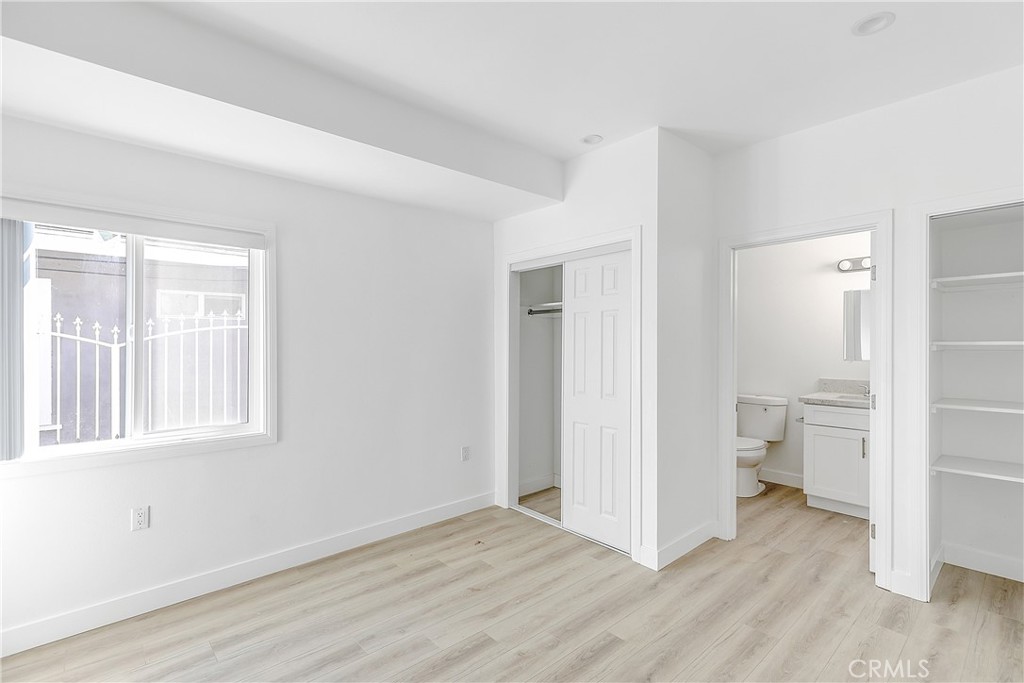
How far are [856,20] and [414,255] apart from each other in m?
2.76

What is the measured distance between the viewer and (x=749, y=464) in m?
4.30

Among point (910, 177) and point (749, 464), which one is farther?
point (749, 464)

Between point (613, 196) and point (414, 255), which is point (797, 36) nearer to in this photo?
point (613, 196)

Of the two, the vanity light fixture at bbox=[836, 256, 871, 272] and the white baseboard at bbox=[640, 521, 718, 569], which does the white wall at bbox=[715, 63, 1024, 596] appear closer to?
the white baseboard at bbox=[640, 521, 718, 569]

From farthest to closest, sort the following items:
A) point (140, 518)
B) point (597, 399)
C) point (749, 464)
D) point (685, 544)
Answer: point (749, 464) < point (597, 399) < point (685, 544) < point (140, 518)

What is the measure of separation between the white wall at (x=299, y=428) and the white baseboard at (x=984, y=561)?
3.05m

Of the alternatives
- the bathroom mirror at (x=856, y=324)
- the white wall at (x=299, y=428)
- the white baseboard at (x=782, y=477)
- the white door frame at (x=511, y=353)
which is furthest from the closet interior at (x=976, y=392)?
the white wall at (x=299, y=428)

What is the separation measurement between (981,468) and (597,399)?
2.08 metres

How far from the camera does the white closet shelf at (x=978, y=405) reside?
2487 millimetres

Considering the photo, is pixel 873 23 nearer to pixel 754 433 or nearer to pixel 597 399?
pixel 597 399

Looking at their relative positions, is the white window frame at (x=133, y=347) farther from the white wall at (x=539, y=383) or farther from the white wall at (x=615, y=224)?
the white wall at (x=539, y=383)

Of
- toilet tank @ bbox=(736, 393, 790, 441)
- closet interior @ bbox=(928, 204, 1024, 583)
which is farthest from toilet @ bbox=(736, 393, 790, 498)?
closet interior @ bbox=(928, 204, 1024, 583)

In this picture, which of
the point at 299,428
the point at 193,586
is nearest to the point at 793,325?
the point at 299,428

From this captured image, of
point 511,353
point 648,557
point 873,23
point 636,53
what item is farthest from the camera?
point 511,353
